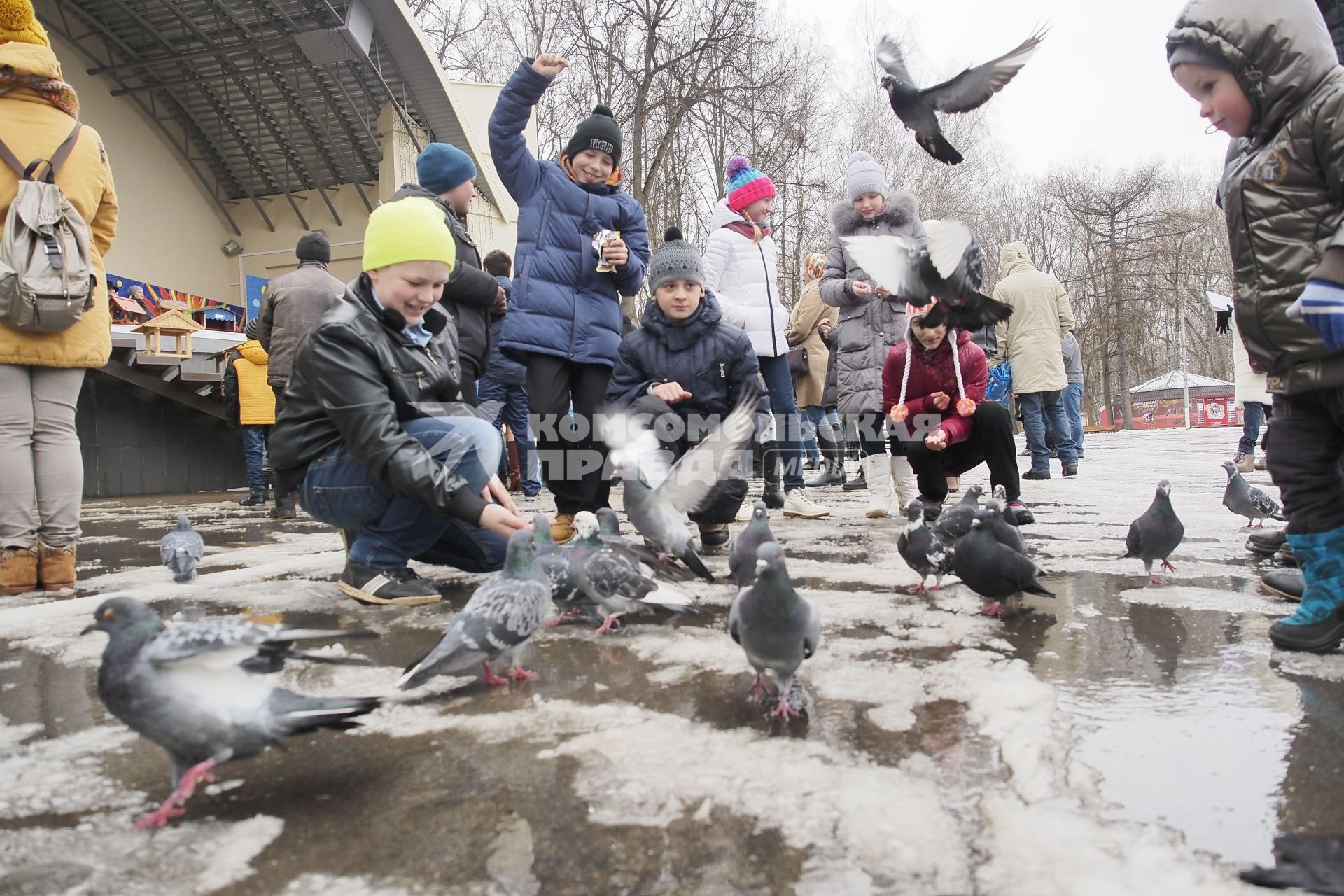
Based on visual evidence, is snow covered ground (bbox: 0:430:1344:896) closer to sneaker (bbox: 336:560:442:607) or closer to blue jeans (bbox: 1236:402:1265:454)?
sneaker (bbox: 336:560:442:607)

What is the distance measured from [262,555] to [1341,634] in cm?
474

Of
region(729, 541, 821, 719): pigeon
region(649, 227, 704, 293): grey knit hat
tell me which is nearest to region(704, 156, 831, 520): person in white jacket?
region(649, 227, 704, 293): grey knit hat

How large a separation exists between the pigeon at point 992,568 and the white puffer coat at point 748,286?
3.01 m

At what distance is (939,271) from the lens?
4734mm

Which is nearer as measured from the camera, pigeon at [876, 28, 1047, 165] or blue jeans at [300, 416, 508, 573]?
blue jeans at [300, 416, 508, 573]

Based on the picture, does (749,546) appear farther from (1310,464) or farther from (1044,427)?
(1044,427)

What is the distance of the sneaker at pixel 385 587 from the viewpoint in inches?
130

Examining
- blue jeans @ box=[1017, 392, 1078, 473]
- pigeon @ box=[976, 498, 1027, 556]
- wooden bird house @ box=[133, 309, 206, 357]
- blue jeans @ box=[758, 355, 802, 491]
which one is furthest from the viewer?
wooden bird house @ box=[133, 309, 206, 357]

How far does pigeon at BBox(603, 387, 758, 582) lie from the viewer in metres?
3.74

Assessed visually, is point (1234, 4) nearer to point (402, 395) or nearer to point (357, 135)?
point (402, 395)

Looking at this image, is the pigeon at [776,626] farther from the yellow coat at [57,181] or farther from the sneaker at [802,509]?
the sneaker at [802,509]

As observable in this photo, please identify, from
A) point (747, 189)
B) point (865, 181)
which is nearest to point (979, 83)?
point (865, 181)

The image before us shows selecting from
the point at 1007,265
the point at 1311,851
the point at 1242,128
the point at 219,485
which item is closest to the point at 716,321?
the point at 1242,128

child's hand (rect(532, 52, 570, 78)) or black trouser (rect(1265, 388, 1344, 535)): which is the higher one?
child's hand (rect(532, 52, 570, 78))
